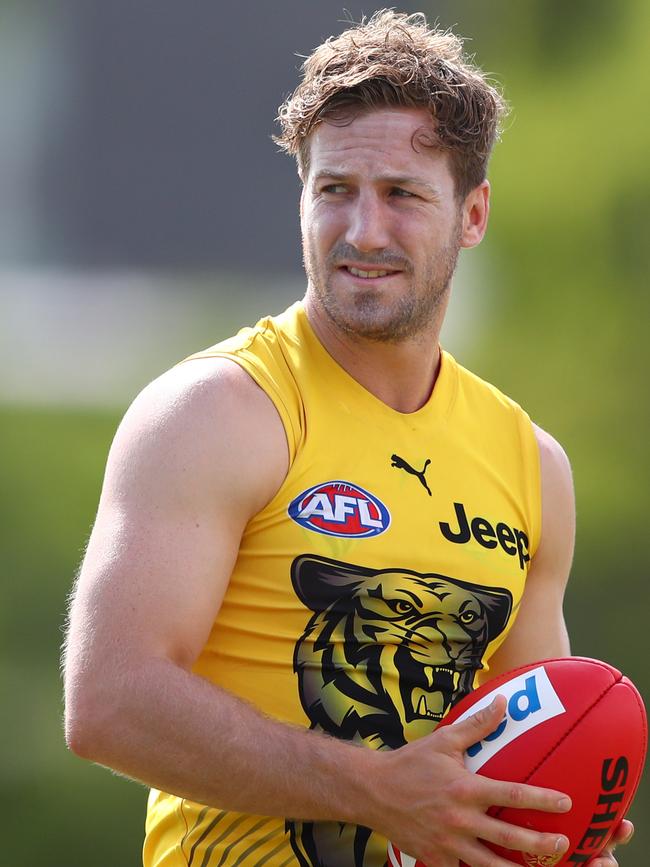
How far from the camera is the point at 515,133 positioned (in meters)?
5.25

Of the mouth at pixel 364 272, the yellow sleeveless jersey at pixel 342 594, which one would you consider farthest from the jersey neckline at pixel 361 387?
the mouth at pixel 364 272

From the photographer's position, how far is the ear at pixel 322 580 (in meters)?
1.88

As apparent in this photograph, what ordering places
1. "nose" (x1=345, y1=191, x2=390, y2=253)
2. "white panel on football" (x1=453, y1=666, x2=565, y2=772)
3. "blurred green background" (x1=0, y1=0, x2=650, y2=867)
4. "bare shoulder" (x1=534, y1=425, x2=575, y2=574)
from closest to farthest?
"white panel on football" (x1=453, y1=666, x2=565, y2=772)
"nose" (x1=345, y1=191, x2=390, y2=253)
"bare shoulder" (x1=534, y1=425, x2=575, y2=574)
"blurred green background" (x1=0, y1=0, x2=650, y2=867)

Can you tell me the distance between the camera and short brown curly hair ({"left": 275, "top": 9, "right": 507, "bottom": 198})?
2.14m

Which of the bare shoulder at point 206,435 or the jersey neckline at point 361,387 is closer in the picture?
the bare shoulder at point 206,435

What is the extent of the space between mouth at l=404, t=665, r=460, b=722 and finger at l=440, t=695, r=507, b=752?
0.90ft

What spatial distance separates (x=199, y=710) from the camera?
1695mm

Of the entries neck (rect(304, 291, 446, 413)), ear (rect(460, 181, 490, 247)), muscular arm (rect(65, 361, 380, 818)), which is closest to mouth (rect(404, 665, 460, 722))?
muscular arm (rect(65, 361, 380, 818))

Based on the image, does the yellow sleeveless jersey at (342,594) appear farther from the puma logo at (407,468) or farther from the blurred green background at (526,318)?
the blurred green background at (526,318)

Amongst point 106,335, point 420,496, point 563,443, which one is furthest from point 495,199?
point 420,496

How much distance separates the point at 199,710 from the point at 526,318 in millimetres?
3782

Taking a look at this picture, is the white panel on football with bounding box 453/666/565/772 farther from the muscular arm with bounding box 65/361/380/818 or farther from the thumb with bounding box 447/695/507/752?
the muscular arm with bounding box 65/361/380/818

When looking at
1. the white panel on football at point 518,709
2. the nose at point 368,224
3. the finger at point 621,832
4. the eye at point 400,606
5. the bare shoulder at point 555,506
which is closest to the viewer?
the white panel on football at point 518,709

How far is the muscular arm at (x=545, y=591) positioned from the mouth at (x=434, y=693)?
0.93ft
